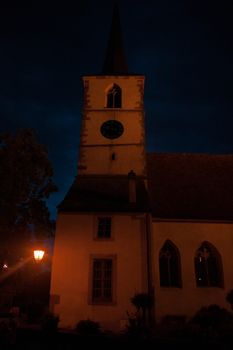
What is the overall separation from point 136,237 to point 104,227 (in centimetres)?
185

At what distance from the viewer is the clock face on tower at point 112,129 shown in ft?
66.3

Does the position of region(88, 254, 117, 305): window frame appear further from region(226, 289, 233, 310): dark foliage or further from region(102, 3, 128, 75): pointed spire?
region(102, 3, 128, 75): pointed spire

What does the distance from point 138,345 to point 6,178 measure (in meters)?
11.7

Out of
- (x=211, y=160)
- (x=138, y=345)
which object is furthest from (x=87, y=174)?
(x=138, y=345)

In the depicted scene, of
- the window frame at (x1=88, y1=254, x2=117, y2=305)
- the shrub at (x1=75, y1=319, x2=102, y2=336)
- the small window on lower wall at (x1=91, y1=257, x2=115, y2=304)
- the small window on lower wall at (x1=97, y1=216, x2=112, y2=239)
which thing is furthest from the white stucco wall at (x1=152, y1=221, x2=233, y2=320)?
the shrub at (x1=75, y1=319, x2=102, y2=336)

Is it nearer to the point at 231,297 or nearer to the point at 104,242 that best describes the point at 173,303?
the point at 231,297

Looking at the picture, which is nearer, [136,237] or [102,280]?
[102,280]

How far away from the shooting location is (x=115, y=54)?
2514cm

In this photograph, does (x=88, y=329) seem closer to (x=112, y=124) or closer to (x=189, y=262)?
(x=189, y=262)

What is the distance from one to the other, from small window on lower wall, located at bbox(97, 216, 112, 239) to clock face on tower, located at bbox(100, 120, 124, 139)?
679 centimetres

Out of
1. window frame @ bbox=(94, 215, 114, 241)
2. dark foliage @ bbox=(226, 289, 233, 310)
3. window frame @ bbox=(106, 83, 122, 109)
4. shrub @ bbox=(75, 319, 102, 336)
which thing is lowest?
shrub @ bbox=(75, 319, 102, 336)

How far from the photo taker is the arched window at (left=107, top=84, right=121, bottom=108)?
70.8 ft

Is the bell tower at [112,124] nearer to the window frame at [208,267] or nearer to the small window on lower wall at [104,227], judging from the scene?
the small window on lower wall at [104,227]

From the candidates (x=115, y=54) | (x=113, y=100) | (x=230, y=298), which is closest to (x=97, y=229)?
(x=230, y=298)
